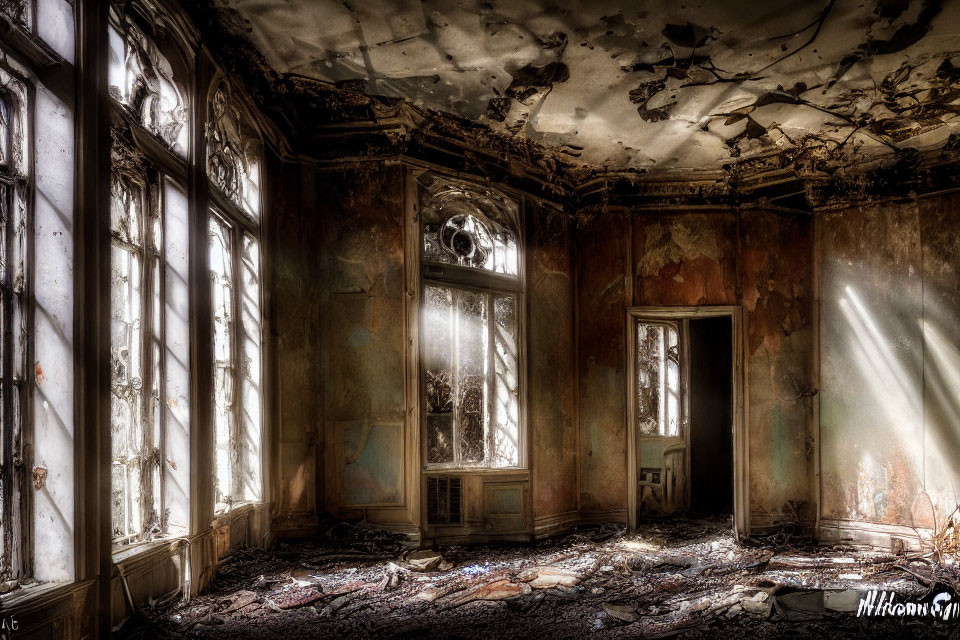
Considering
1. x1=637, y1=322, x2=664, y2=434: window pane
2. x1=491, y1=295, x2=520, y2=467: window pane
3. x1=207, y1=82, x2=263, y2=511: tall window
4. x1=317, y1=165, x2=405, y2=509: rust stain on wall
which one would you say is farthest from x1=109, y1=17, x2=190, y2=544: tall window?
x1=637, y1=322, x2=664, y2=434: window pane

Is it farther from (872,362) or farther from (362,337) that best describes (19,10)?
(872,362)

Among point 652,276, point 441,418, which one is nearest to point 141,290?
point 441,418

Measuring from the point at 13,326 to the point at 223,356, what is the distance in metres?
1.84

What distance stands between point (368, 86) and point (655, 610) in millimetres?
4258

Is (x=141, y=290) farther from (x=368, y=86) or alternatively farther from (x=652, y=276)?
(x=652, y=276)

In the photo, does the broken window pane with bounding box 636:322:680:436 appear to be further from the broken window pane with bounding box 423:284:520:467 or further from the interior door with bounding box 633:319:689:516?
the broken window pane with bounding box 423:284:520:467

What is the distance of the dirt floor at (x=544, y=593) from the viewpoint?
3744mm

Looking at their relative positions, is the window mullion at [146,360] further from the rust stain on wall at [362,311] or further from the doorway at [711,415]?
the doorway at [711,415]

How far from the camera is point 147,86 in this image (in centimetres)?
364

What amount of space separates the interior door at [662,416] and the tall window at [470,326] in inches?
73.3

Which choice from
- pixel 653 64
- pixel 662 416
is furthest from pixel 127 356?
pixel 662 416

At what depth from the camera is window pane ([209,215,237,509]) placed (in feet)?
14.6

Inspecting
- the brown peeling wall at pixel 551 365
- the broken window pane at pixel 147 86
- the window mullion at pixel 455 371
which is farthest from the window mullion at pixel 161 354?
the brown peeling wall at pixel 551 365

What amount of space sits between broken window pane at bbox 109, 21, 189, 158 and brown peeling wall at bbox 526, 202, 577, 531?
11.5 ft
